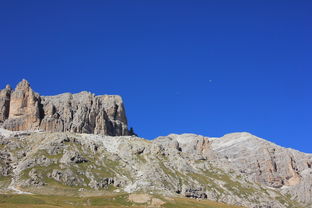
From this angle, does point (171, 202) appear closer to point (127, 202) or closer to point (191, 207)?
point (191, 207)

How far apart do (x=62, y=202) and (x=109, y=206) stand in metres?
23.2

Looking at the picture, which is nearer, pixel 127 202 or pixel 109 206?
pixel 109 206

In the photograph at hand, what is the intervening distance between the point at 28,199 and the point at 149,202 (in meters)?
58.2

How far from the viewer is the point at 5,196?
186500mm

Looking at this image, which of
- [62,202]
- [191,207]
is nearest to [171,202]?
[191,207]

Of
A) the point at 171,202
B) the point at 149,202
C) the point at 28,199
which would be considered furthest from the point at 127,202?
the point at 28,199

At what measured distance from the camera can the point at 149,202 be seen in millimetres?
191250

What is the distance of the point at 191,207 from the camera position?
195625mm

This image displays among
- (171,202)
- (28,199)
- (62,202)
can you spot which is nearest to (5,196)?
(28,199)

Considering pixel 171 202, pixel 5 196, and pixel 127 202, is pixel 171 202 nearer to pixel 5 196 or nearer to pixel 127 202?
pixel 127 202

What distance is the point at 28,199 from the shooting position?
18438 centimetres

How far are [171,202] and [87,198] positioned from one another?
43.0 meters

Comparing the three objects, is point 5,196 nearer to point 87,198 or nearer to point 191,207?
point 87,198

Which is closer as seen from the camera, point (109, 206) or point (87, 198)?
point (109, 206)
